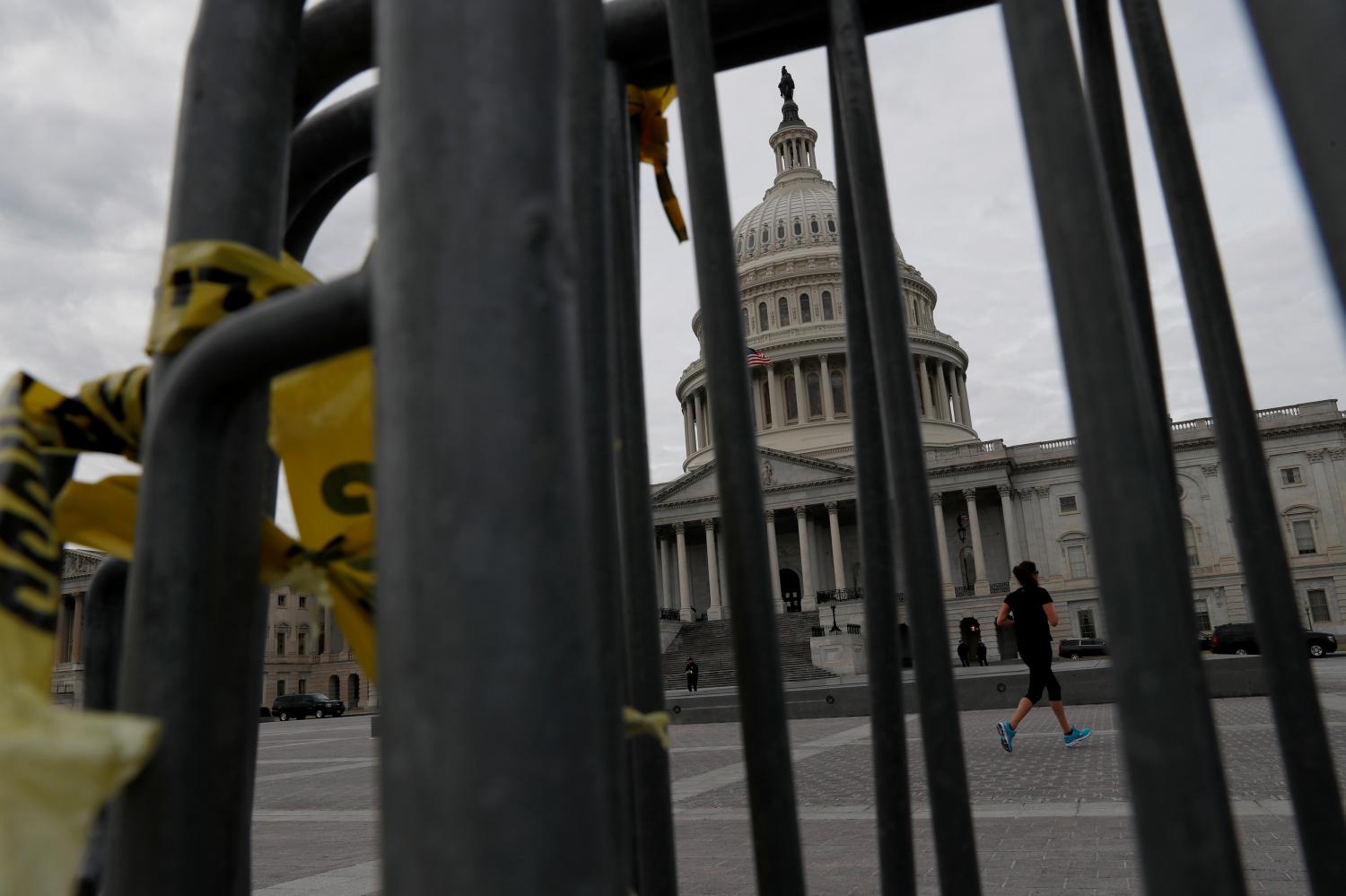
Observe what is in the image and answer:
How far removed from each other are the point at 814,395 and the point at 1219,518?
80.7 feet

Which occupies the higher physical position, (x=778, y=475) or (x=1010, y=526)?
(x=778, y=475)

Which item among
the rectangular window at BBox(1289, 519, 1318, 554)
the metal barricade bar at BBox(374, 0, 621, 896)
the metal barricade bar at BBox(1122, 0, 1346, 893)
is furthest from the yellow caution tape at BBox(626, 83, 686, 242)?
the rectangular window at BBox(1289, 519, 1318, 554)

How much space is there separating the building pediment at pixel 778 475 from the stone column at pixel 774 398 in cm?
428

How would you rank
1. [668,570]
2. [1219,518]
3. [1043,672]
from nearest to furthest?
[1043,672], [1219,518], [668,570]

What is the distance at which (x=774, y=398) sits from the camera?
64062 millimetres

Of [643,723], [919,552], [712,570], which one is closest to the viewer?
[643,723]

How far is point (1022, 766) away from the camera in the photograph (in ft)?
26.5

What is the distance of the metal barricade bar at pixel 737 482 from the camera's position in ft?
4.47

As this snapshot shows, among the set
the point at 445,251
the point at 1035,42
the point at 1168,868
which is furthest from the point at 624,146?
the point at 1168,868

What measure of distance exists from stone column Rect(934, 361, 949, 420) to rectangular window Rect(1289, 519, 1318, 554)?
70.3 feet

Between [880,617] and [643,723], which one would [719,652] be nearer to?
[880,617]

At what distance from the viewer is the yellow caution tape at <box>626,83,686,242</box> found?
2.08 meters

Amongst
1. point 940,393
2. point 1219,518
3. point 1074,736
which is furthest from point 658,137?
point 940,393

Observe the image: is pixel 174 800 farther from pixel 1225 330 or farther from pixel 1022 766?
pixel 1022 766
